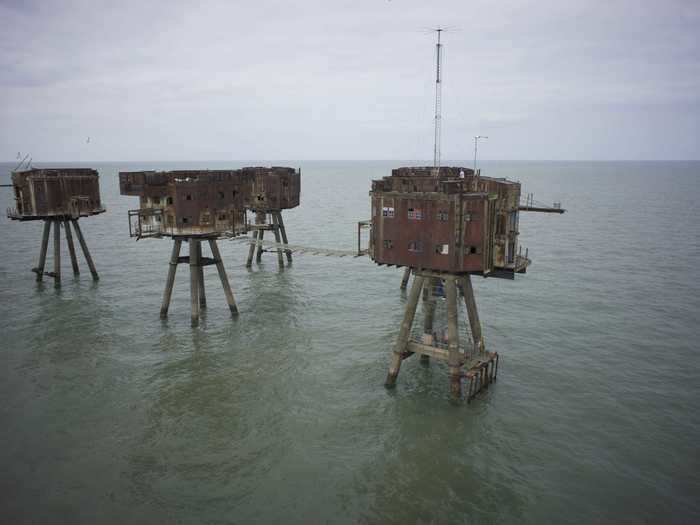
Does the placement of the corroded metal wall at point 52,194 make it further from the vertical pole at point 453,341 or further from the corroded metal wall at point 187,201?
the vertical pole at point 453,341

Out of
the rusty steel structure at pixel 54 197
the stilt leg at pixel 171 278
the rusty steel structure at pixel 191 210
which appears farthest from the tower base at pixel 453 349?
the rusty steel structure at pixel 54 197

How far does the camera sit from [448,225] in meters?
19.2

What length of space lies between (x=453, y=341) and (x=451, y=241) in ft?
12.5

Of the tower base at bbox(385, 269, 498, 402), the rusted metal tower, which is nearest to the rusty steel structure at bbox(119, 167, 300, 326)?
the rusted metal tower

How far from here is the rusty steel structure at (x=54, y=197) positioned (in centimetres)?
3356

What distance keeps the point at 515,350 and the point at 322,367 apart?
9.57 meters

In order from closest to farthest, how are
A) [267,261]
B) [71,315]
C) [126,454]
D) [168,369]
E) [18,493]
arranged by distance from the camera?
[18,493]
[126,454]
[168,369]
[71,315]
[267,261]

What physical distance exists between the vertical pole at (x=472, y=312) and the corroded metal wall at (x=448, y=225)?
134cm

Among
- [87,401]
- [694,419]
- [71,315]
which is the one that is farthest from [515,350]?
[71,315]

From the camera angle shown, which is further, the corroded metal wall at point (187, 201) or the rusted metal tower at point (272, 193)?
the rusted metal tower at point (272, 193)

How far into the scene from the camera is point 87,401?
20406mm

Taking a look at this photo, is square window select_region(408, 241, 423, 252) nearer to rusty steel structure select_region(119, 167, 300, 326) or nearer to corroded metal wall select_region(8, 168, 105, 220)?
rusty steel structure select_region(119, 167, 300, 326)

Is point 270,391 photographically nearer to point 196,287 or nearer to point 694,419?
point 196,287

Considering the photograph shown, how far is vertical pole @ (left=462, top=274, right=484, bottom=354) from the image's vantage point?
67.9ft
